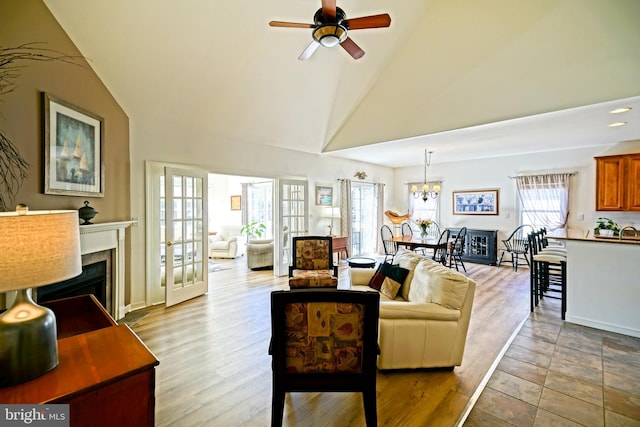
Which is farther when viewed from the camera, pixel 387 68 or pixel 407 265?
pixel 387 68

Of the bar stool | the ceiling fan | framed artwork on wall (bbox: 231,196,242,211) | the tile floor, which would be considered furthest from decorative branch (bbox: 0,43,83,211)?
framed artwork on wall (bbox: 231,196,242,211)

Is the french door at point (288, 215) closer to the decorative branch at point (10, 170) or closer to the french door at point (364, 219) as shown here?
the french door at point (364, 219)

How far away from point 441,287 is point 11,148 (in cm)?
354

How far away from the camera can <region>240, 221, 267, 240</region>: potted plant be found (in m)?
8.70

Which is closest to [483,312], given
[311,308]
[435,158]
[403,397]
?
[403,397]

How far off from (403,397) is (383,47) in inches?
175

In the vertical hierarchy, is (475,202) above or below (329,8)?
below

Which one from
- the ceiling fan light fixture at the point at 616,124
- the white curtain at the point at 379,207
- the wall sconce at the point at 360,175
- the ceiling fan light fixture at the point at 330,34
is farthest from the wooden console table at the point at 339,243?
the ceiling fan light fixture at the point at 616,124

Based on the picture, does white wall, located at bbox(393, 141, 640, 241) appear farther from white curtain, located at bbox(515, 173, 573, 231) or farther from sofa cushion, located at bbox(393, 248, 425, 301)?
sofa cushion, located at bbox(393, 248, 425, 301)

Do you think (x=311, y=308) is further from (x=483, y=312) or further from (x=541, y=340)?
(x=483, y=312)

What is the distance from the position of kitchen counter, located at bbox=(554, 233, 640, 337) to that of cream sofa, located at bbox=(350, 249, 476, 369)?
82.1 inches

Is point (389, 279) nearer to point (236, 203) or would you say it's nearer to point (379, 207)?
point (379, 207)

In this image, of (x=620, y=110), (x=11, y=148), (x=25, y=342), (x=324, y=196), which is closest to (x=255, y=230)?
(x=324, y=196)

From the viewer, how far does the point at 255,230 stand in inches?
347
